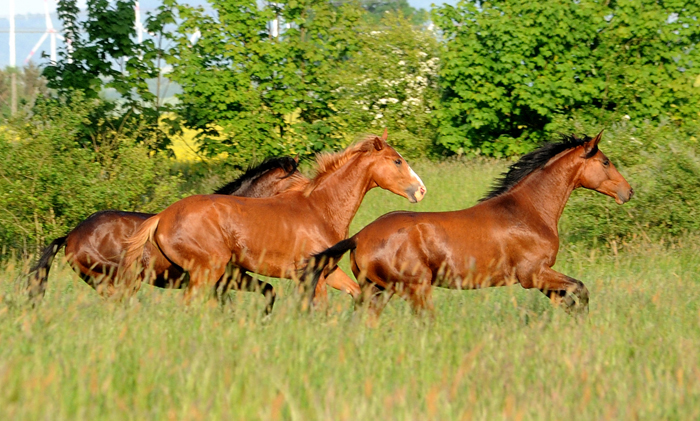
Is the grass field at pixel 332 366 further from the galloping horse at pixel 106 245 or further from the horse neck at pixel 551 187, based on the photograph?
the galloping horse at pixel 106 245

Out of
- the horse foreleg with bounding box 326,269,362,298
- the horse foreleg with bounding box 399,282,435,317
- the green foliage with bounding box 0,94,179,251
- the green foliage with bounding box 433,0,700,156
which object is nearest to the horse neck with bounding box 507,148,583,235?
the horse foreleg with bounding box 399,282,435,317

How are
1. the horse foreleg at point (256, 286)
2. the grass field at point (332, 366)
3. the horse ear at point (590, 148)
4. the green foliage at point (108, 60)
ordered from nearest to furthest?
the grass field at point (332, 366)
the horse foreleg at point (256, 286)
the horse ear at point (590, 148)
the green foliage at point (108, 60)

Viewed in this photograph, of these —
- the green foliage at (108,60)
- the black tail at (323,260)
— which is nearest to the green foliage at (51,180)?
the green foliage at (108,60)

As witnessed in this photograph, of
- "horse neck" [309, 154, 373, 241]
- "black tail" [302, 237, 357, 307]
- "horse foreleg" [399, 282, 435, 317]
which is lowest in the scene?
"horse foreleg" [399, 282, 435, 317]

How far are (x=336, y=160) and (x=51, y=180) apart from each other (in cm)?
449

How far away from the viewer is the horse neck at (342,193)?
714 cm

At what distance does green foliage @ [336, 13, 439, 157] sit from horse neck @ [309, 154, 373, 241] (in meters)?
13.1

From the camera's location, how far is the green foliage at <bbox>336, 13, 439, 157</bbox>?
21281 mm

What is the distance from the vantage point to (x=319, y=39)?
16250mm

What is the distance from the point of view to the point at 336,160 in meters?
7.36

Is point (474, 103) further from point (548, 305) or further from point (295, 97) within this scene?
point (548, 305)

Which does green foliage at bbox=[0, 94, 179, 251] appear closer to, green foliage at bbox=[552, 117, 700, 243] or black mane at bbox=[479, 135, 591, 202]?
black mane at bbox=[479, 135, 591, 202]

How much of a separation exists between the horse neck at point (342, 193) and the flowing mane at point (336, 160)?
5 cm

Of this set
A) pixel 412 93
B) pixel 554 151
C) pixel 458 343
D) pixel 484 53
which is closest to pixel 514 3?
pixel 484 53
